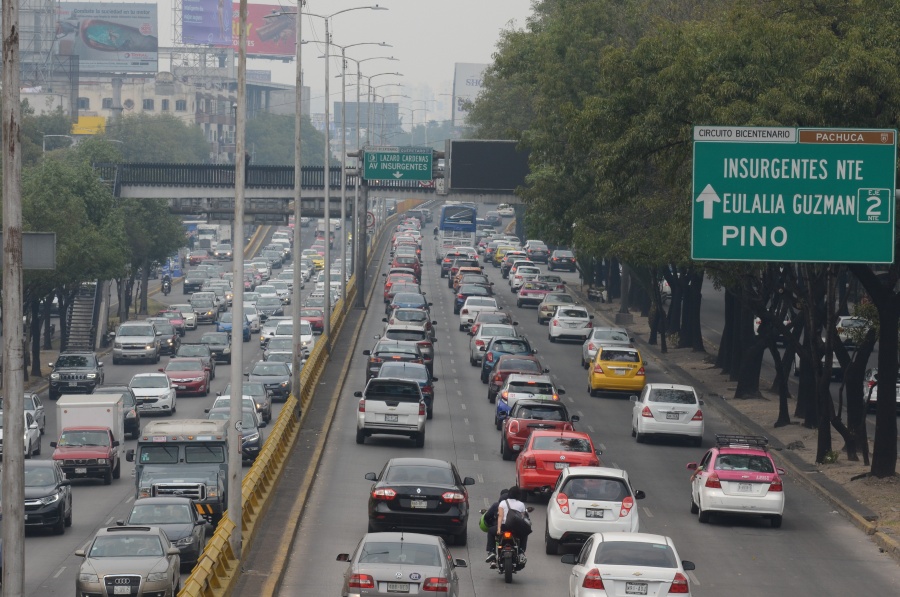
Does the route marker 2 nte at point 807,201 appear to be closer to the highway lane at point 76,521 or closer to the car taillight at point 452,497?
the car taillight at point 452,497

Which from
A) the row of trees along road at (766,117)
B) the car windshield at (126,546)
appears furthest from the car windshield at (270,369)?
the car windshield at (126,546)

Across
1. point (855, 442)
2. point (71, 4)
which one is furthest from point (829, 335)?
point (71, 4)

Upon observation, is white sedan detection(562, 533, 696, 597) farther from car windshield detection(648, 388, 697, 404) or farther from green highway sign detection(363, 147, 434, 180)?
green highway sign detection(363, 147, 434, 180)

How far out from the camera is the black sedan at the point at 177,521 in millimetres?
24609

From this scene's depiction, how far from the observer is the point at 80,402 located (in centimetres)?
3797

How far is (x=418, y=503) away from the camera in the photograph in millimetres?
23641

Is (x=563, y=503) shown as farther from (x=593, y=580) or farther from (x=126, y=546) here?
(x=126, y=546)

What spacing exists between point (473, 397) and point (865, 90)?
20.9m

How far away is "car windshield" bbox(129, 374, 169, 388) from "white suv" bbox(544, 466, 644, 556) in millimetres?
26472

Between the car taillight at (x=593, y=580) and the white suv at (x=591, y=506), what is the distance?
501cm

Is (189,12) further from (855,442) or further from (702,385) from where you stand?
(855,442)

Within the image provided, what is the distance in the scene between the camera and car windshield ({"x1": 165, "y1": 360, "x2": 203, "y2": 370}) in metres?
53.0

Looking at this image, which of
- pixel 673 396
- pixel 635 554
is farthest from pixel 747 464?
pixel 673 396

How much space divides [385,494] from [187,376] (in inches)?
1181
